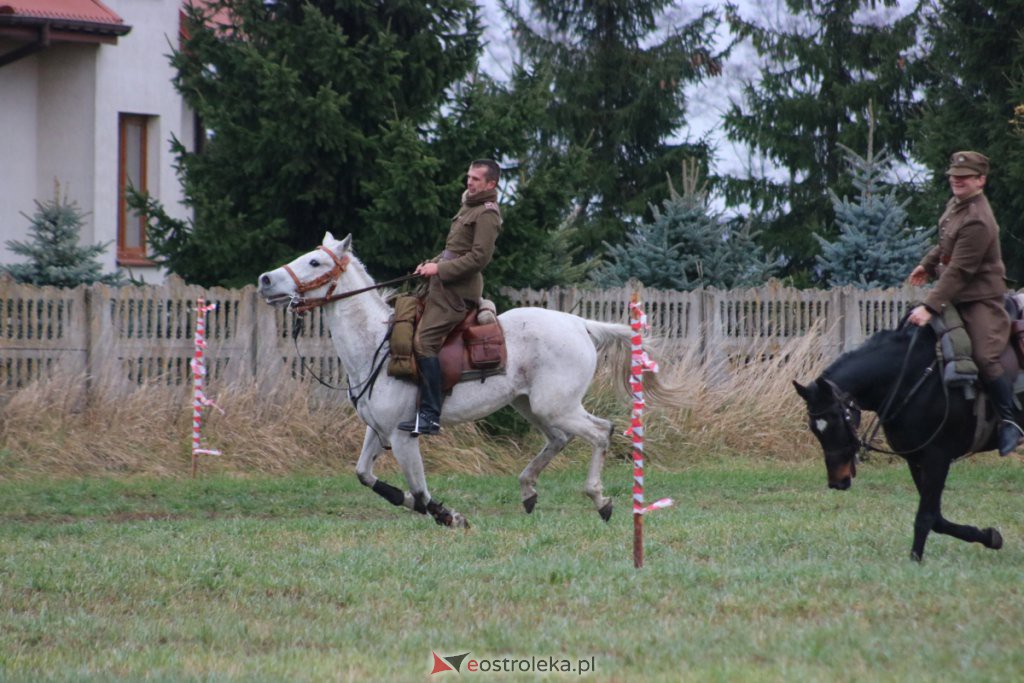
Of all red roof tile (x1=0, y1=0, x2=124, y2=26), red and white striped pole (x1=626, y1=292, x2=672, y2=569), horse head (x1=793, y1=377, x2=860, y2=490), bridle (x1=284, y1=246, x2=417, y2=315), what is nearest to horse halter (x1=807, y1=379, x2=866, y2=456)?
horse head (x1=793, y1=377, x2=860, y2=490)

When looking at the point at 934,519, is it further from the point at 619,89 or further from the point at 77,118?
the point at 619,89

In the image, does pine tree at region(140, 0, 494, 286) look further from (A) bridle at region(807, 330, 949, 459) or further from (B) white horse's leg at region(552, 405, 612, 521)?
(A) bridle at region(807, 330, 949, 459)

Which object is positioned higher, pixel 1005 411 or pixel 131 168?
pixel 131 168

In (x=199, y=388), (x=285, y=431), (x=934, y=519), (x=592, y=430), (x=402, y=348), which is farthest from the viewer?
(x=285, y=431)

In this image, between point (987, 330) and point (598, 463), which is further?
point (598, 463)

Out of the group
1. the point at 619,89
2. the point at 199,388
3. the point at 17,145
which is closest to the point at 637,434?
the point at 199,388

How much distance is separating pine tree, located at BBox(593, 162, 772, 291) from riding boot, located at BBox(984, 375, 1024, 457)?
35.1 feet

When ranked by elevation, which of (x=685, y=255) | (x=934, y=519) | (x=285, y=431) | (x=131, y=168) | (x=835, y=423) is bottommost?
(x=285, y=431)

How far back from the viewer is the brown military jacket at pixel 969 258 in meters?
8.74

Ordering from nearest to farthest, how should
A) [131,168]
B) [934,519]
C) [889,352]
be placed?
1. [934,519]
2. [889,352]
3. [131,168]

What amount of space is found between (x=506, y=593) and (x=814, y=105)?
25000mm

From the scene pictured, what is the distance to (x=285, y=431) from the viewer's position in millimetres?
15805

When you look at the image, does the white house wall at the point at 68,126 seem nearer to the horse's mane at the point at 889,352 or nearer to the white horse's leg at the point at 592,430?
the white horse's leg at the point at 592,430

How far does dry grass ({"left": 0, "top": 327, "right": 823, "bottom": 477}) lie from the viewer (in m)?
15.1
